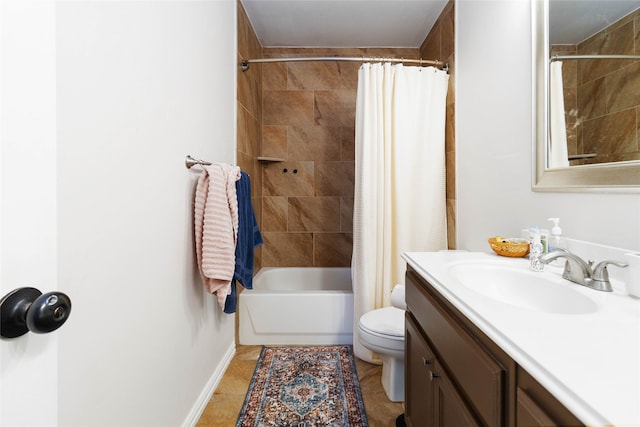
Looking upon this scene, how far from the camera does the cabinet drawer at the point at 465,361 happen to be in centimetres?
60

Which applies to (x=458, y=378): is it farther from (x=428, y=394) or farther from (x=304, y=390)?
(x=304, y=390)

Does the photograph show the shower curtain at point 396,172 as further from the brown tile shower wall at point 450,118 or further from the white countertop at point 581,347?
the white countertop at point 581,347

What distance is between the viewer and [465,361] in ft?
2.38

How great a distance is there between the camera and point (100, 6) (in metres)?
0.83

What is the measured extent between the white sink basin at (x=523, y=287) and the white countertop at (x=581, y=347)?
0.04 meters

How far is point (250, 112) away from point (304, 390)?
1.99 meters

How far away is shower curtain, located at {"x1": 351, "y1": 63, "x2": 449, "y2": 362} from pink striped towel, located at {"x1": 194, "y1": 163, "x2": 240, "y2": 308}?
2.91ft

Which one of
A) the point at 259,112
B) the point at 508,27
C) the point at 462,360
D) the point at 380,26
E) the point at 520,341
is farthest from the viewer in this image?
the point at 259,112

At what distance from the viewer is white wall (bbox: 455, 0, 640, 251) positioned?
992 millimetres

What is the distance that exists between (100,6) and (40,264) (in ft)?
2.62

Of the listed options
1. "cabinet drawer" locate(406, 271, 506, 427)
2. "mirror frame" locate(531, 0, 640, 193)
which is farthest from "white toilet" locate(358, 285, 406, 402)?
"mirror frame" locate(531, 0, 640, 193)

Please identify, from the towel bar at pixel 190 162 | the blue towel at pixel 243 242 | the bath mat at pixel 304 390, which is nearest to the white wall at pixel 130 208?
the towel bar at pixel 190 162

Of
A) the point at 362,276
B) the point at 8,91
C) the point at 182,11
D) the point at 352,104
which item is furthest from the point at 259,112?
the point at 8,91

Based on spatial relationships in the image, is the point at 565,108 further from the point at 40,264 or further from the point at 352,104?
the point at 352,104
